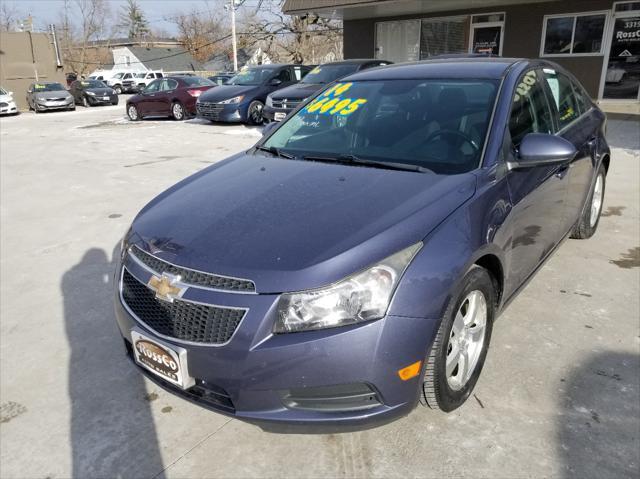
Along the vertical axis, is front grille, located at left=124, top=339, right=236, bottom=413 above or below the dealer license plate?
below

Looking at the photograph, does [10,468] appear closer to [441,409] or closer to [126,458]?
[126,458]

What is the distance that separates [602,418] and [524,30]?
14.6m

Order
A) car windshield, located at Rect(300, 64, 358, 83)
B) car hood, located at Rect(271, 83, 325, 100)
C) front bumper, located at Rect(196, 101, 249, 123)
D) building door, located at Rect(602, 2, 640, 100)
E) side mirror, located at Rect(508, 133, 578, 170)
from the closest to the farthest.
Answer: side mirror, located at Rect(508, 133, 578, 170) → car hood, located at Rect(271, 83, 325, 100) → car windshield, located at Rect(300, 64, 358, 83) → building door, located at Rect(602, 2, 640, 100) → front bumper, located at Rect(196, 101, 249, 123)

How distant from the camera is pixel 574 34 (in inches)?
548

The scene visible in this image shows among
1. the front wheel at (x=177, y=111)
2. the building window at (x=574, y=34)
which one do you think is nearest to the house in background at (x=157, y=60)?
the front wheel at (x=177, y=111)

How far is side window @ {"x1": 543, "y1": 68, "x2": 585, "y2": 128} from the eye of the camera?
3696 millimetres

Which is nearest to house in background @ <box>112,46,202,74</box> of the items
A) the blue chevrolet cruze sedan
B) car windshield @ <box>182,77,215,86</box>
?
car windshield @ <box>182,77,215,86</box>

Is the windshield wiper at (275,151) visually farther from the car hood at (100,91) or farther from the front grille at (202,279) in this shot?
the car hood at (100,91)

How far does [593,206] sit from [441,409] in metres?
3.23

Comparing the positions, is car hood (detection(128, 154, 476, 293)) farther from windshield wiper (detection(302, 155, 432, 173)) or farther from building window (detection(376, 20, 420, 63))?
building window (detection(376, 20, 420, 63))

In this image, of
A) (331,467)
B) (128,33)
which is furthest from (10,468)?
(128,33)

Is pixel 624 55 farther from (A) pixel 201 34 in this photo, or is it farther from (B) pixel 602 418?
(A) pixel 201 34

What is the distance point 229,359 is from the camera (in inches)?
77.2

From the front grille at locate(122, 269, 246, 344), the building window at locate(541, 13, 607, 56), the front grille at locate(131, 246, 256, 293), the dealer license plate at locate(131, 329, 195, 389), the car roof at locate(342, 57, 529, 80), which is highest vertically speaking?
the building window at locate(541, 13, 607, 56)
